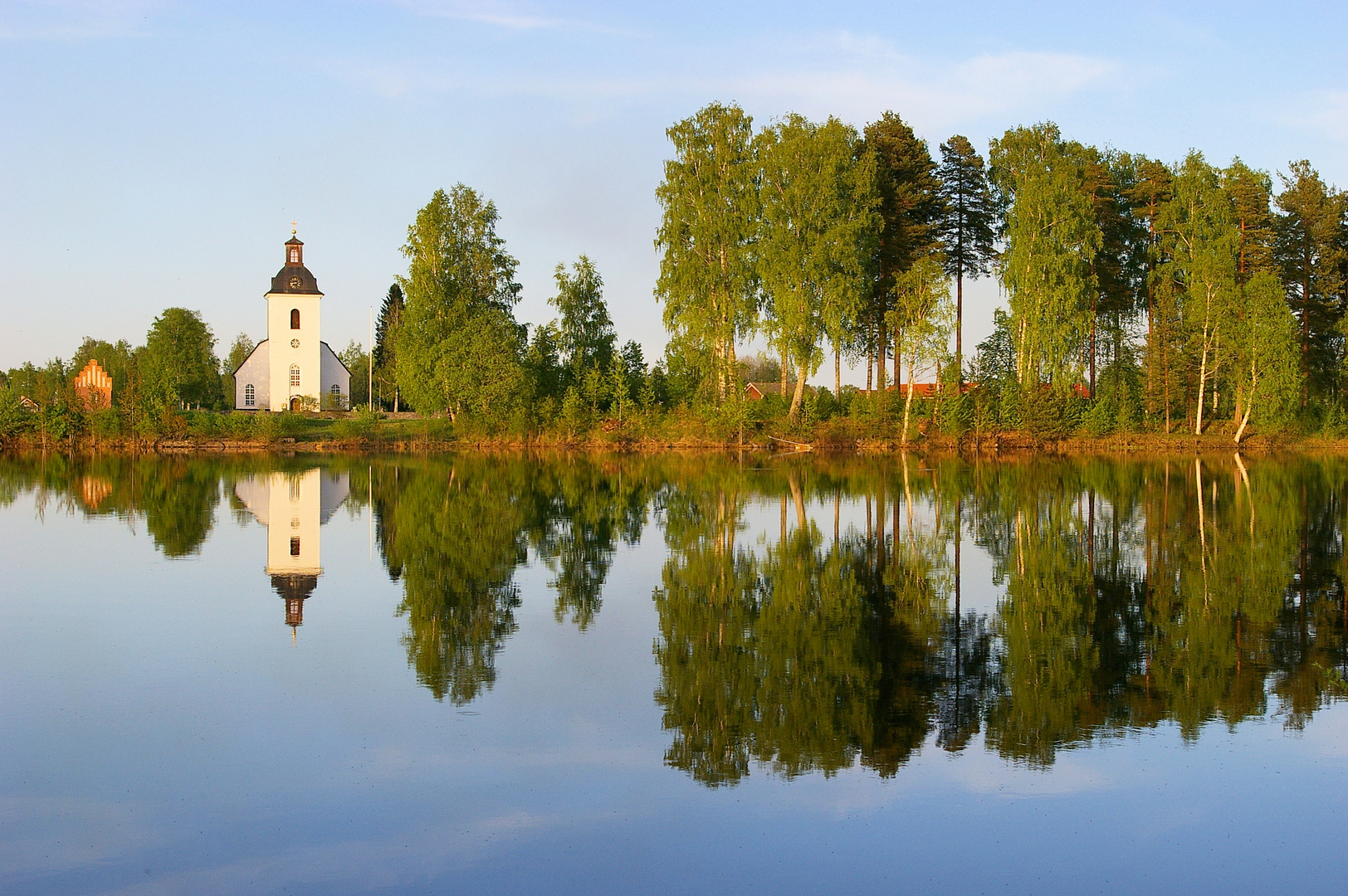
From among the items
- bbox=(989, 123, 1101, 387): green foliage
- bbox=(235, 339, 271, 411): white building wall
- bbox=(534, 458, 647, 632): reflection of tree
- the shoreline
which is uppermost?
bbox=(989, 123, 1101, 387): green foliage

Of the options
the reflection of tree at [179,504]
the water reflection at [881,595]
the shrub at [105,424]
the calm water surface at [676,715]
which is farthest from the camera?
the shrub at [105,424]

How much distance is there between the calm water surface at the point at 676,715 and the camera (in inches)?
239

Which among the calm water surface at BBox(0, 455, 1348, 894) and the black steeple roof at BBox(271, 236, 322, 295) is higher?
the black steeple roof at BBox(271, 236, 322, 295)

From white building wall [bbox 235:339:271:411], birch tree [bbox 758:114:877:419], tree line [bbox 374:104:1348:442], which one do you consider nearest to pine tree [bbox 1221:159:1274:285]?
tree line [bbox 374:104:1348:442]

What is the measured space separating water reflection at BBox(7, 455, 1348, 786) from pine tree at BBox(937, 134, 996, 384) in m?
25.7

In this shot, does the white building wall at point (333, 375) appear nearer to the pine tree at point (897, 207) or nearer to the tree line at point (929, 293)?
the tree line at point (929, 293)

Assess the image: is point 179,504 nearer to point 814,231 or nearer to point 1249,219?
point 814,231

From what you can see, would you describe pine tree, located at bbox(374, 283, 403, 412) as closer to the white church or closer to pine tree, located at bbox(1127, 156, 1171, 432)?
the white church

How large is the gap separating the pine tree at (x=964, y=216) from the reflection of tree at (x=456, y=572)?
31782mm

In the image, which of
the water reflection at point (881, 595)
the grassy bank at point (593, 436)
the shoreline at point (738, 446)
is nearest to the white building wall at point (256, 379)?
the grassy bank at point (593, 436)

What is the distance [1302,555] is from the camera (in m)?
16.9

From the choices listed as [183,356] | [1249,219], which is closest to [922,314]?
[1249,219]

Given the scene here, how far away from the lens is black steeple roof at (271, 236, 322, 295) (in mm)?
76812

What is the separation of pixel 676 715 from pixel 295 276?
246ft
